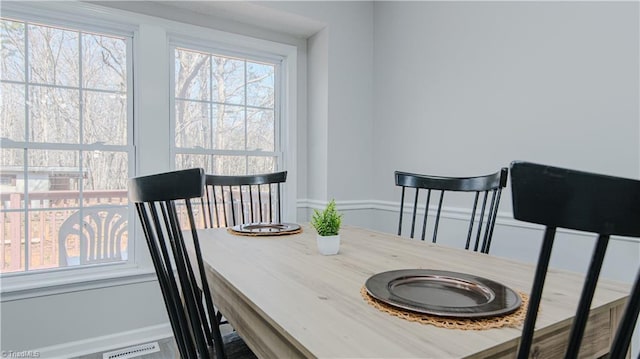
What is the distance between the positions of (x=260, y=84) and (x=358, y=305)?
2569 millimetres

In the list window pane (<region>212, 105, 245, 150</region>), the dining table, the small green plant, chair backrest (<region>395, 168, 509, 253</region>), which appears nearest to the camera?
the dining table

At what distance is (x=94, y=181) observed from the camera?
7.66ft

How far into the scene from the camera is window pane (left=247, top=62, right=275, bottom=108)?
2.94 meters

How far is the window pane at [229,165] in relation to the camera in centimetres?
278

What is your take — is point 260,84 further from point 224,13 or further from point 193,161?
point 193,161

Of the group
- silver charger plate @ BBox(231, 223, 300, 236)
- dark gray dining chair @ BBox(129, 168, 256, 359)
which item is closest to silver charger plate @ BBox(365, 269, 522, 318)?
dark gray dining chair @ BBox(129, 168, 256, 359)

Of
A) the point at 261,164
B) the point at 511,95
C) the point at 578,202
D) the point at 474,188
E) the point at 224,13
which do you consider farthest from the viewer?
the point at 261,164

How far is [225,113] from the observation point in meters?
2.82

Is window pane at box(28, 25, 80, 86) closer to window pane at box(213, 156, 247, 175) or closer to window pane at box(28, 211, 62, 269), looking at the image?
window pane at box(28, 211, 62, 269)

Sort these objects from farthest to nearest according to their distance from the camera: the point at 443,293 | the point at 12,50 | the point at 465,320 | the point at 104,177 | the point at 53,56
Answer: the point at 104,177 → the point at 53,56 → the point at 12,50 → the point at 443,293 → the point at 465,320

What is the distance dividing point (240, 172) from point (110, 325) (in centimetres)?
138

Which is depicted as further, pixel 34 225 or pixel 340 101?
pixel 340 101

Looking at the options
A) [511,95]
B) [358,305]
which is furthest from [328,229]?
[511,95]

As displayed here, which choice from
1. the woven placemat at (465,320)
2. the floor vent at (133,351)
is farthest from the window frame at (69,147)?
the woven placemat at (465,320)
